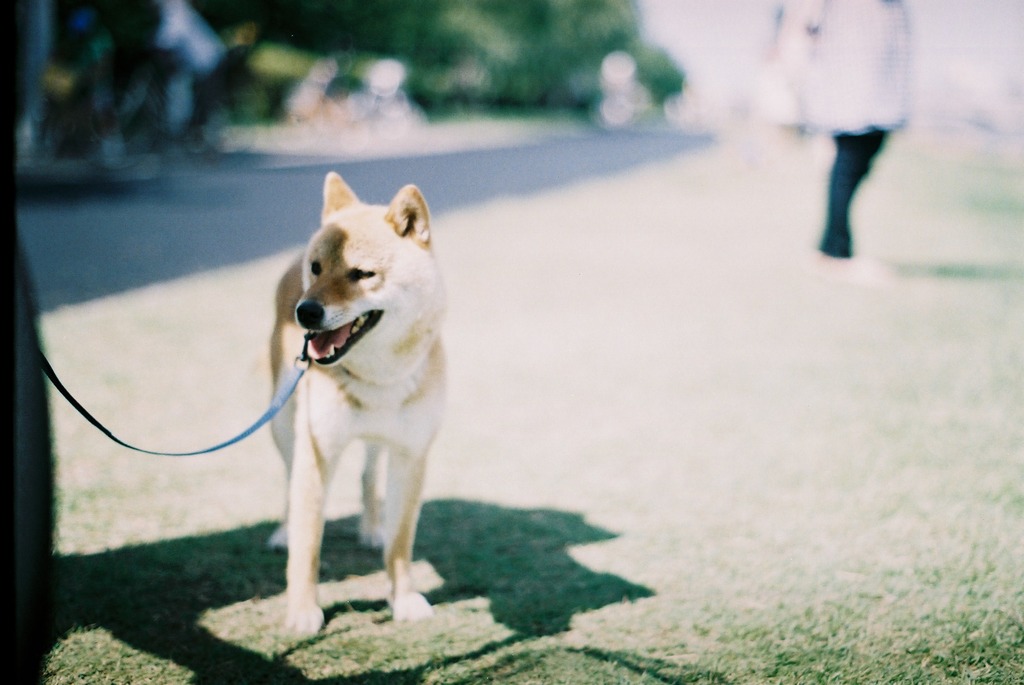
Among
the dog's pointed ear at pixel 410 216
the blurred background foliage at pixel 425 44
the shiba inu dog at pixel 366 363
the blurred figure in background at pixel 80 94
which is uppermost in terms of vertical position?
the blurred background foliage at pixel 425 44

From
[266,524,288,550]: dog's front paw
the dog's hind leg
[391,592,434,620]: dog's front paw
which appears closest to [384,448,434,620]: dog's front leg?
[391,592,434,620]: dog's front paw

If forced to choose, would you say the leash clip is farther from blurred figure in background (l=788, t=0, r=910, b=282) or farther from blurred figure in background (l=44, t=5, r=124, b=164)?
blurred figure in background (l=44, t=5, r=124, b=164)

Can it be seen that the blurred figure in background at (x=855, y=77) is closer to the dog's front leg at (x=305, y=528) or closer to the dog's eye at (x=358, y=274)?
the dog's eye at (x=358, y=274)

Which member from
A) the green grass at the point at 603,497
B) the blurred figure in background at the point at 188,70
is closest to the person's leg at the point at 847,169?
the green grass at the point at 603,497

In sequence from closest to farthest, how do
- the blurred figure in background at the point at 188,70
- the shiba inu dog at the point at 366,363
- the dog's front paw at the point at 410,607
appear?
1. the shiba inu dog at the point at 366,363
2. the dog's front paw at the point at 410,607
3. the blurred figure in background at the point at 188,70

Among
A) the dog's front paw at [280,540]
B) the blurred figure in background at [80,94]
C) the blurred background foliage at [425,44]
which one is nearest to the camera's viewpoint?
the dog's front paw at [280,540]

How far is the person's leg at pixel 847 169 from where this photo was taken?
660cm

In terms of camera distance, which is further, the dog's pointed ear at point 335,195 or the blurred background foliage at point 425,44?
the blurred background foliage at point 425,44

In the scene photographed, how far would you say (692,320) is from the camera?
20.5 feet

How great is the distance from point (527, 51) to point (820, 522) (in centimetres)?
4856

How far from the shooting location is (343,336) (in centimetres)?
230

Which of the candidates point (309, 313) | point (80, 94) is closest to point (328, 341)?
point (309, 313)

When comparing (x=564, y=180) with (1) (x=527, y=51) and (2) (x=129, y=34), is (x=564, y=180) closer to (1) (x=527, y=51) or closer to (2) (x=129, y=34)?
(2) (x=129, y=34)

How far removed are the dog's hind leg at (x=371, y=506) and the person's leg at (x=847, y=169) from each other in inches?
193
